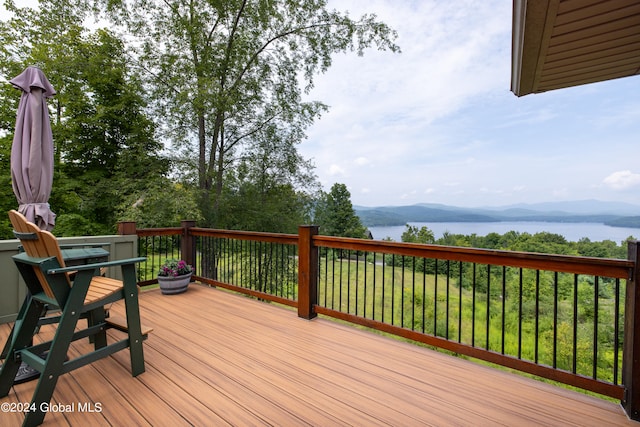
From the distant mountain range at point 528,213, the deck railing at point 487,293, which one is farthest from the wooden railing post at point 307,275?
the distant mountain range at point 528,213

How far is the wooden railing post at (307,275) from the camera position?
10.5 ft

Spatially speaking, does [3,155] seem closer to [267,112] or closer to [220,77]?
[220,77]

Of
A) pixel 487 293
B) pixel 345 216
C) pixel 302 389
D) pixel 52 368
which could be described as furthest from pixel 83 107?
pixel 345 216

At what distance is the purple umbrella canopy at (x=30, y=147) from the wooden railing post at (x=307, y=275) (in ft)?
7.50

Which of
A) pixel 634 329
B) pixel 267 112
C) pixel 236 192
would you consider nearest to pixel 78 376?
pixel 634 329

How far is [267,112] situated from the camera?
7.69 meters

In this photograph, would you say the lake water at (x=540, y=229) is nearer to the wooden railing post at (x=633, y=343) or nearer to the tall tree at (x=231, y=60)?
the wooden railing post at (x=633, y=343)

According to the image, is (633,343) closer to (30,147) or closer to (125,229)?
(30,147)

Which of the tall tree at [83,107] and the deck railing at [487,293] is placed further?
the tall tree at [83,107]

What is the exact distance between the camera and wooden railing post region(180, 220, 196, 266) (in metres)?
4.58

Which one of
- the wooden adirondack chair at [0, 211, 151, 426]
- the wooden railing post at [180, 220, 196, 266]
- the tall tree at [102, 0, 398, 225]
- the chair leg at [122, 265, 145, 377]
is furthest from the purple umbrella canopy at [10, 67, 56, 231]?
the tall tree at [102, 0, 398, 225]

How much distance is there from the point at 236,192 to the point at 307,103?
3177 mm

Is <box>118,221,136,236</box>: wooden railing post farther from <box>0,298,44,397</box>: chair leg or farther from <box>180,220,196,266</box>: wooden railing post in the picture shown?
<box>0,298,44,397</box>: chair leg

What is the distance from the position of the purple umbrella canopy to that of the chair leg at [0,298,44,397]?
784mm
